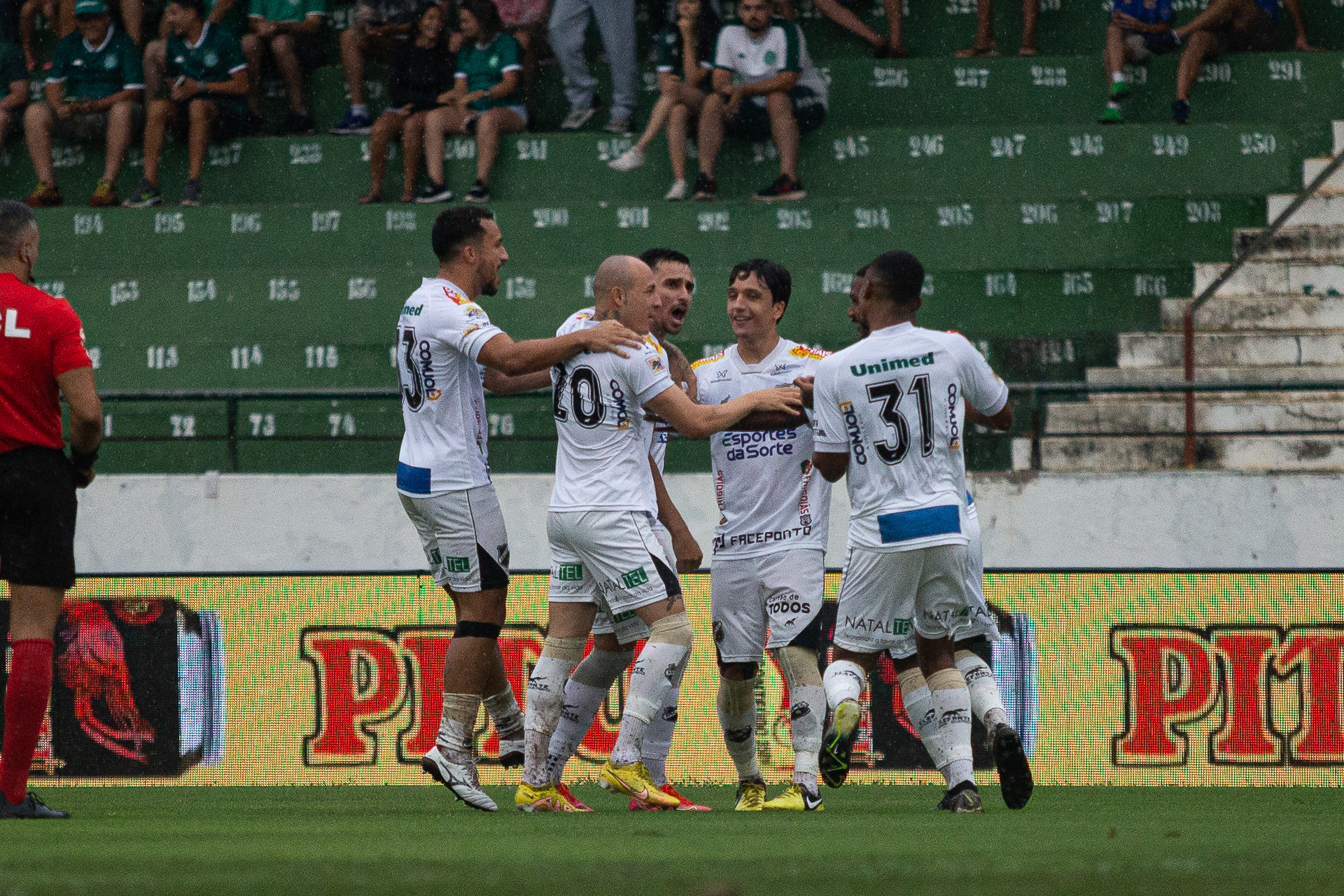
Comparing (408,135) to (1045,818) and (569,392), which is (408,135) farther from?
(1045,818)

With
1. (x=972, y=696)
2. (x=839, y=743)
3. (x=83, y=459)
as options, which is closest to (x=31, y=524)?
(x=83, y=459)

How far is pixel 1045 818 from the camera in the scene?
6.26 metres

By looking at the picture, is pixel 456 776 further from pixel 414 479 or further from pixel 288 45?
pixel 288 45

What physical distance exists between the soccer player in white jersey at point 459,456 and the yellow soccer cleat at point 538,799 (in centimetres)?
14

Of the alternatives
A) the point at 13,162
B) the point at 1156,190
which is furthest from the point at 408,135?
the point at 1156,190

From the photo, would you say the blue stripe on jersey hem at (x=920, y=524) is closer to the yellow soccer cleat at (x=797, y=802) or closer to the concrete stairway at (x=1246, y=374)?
the yellow soccer cleat at (x=797, y=802)

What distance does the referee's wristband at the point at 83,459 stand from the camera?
6.32m

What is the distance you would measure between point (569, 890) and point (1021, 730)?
5799mm

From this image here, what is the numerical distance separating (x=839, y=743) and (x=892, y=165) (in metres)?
9.45

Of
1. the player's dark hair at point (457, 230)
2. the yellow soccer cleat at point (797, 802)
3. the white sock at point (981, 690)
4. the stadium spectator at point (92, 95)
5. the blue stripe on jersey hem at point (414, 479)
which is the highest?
the stadium spectator at point (92, 95)

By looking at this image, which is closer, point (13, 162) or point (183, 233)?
point (183, 233)

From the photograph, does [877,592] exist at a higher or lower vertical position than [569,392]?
lower

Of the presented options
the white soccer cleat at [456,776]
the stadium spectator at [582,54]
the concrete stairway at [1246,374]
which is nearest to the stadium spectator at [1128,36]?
the concrete stairway at [1246,374]

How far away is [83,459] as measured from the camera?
6.34 m
